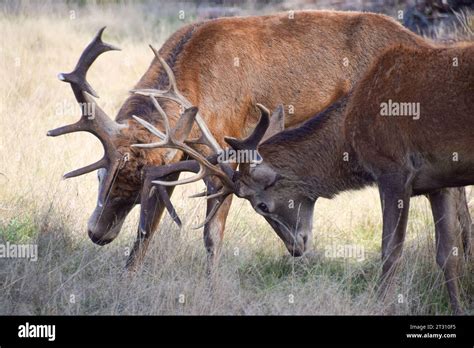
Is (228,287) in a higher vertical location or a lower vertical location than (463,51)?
lower

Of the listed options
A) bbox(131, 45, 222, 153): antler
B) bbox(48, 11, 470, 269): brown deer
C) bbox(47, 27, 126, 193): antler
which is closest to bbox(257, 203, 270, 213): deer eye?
bbox(48, 11, 470, 269): brown deer

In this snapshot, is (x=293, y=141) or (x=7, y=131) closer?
(x=293, y=141)

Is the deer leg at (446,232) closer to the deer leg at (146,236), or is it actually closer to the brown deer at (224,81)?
the brown deer at (224,81)

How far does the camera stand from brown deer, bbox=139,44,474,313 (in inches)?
290

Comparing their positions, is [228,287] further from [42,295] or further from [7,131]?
[7,131]

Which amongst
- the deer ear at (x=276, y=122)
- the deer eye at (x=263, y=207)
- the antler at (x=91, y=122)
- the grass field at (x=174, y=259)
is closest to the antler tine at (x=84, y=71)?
the antler at (x=91, y=122)

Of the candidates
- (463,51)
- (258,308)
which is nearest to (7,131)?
(258,308)

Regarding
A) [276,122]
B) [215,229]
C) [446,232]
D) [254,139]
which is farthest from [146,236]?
[446,232]

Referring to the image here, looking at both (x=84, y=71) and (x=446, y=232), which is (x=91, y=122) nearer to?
(x=84, y=71)

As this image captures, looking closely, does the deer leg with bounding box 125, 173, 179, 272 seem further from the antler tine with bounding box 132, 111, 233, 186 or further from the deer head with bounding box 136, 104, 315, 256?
the antler tine with bounding box 132, 111, 233, 186

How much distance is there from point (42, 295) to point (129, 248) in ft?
4.08

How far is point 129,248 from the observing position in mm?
8617
